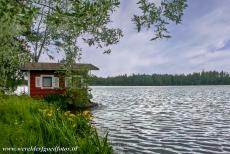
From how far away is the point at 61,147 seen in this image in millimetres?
11445

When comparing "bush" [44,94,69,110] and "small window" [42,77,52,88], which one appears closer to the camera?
"bush" [44,94,69,110]

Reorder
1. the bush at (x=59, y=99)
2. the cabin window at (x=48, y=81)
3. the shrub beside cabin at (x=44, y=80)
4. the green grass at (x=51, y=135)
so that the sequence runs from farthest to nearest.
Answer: the cabin window at (x=48, y=81) → the shrub beside cabin at (x=44, y=80) → the bush at (x=59, y=99) → the green grass at (x=51, y=135)

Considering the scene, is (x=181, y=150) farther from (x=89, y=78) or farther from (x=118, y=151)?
(x=89, y=78)

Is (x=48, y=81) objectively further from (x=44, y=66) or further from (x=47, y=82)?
(x=44, y=66)

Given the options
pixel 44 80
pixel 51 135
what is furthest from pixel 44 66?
pixel 51 135

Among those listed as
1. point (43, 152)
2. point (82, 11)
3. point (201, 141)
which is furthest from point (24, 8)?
point (201, 141)

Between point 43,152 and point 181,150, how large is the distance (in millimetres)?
10571

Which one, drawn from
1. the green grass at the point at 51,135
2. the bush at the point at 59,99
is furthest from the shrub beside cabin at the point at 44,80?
the green grass at the point at 51,135

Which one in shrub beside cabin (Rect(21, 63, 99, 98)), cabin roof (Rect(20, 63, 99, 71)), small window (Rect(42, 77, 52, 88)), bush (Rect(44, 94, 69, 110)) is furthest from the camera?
small window (Rect(42, 77, 52, 88))

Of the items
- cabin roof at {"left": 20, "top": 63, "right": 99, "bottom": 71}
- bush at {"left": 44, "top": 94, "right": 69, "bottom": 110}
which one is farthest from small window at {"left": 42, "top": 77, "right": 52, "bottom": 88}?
bush at {"left": 44, "top": 94, "right": 69, "bottom": 110}

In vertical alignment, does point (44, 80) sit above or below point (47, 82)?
above

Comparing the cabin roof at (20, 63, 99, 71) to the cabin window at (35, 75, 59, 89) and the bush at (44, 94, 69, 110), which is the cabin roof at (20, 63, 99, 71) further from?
the bush at (44, 94, 69, 110)

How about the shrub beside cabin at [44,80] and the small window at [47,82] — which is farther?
the small window at [47,82]

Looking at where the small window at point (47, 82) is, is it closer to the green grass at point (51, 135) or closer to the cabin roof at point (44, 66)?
the cabin roof at point (44, 66)
